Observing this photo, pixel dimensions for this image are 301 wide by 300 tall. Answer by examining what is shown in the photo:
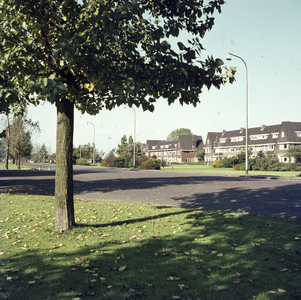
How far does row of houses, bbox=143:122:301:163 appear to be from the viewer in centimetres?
6850

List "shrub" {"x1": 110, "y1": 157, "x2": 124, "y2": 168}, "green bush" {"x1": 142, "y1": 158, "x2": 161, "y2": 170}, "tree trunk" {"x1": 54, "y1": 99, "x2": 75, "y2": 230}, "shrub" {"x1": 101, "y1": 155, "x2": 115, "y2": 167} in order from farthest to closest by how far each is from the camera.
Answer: "shrub" {"x1": 101, "y1": 155, "x2": 115, "y2": 167} < "shrub" {"x1": 110, "y1": 157, "x2": 124, "y2": 168} < "green bush" {"x1": 142, "y1": 158, "x2": 161, "y2": 170} < "tree trunk" {"x1": 54, "y1": 99, "x2": 75, "y2": 230}

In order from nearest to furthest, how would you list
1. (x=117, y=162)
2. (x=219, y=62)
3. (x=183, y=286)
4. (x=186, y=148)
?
(x=183, y=286) → (x=219, y=62) → (x=117, y=162) → (x=186, y=148)

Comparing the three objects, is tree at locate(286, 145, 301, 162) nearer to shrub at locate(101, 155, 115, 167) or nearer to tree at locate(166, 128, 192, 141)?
shrub at locate(101, 155, 115, 167)

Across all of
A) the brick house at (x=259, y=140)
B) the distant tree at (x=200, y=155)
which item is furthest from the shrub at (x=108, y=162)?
the distant tree at (x=200, y=155)

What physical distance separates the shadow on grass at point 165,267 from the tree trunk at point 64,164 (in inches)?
16.1

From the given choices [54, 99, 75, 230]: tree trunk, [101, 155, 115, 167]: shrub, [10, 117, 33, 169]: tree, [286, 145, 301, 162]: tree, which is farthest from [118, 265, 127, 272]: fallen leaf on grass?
[286, 145, 301, 162]: tree

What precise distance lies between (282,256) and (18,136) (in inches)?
1614

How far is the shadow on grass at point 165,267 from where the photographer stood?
3.62 metres

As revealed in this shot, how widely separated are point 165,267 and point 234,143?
86.3 metres

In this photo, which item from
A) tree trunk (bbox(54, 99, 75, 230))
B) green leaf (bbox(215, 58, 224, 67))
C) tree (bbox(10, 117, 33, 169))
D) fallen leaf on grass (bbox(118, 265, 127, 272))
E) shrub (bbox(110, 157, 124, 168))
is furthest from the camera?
shrub (bbox(110, 157, 124, 168))

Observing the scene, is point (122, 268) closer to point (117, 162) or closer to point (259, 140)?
point (117, 162)

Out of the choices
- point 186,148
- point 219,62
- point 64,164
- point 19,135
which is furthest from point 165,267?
point 186,148

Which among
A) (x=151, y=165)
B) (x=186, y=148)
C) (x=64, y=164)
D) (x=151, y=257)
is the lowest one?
(x=151, y=257)

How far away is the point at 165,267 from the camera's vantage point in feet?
14.4
